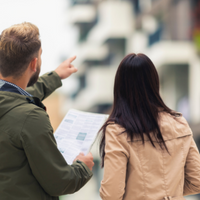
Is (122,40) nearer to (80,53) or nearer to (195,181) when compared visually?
(80,53)

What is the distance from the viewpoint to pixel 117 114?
1.00 metres

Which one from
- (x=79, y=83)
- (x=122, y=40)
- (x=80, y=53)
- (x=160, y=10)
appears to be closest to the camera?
(x=160, y=10)

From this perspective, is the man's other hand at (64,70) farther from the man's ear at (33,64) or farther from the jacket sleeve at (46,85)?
the man's ear at (33,64)

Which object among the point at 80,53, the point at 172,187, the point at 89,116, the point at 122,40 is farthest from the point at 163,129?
the point at 80,53

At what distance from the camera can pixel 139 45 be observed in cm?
997

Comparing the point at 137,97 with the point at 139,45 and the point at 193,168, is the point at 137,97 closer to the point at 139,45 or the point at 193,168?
the point at 193,168

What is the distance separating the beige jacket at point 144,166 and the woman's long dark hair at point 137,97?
0.03 m

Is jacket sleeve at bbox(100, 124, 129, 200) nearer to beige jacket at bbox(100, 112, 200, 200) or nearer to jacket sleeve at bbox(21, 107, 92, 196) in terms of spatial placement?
beige jacket at bbox(100, 112, 200, 200)

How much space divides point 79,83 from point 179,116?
536 inches

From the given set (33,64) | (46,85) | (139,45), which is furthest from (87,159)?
(139,45)

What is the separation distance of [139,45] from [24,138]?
9.49 metres

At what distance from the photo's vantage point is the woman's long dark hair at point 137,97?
97 centimetres

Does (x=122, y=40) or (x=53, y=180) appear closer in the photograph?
(x=53, y=180)

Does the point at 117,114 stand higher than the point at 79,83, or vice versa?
the point at 117,114
